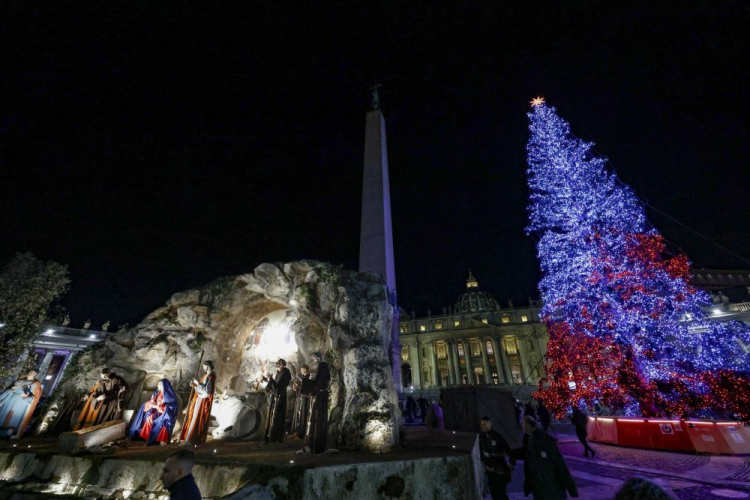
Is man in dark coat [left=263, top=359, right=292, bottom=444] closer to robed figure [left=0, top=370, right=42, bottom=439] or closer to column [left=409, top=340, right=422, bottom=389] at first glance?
robed figure [left=0, top=370, right=42, bottom=439]

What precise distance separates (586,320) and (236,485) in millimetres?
14751

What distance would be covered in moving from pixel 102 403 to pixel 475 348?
7218cm

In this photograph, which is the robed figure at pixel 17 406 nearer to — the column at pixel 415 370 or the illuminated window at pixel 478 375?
the column at pixel 415 370

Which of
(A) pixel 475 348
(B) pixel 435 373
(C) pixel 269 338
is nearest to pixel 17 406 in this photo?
(C) pixel 269 338

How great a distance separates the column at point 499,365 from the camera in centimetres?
6719

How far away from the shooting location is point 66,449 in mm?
7086

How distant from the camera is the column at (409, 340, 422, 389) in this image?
2771 inches

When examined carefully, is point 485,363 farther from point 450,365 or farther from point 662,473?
point 662,473

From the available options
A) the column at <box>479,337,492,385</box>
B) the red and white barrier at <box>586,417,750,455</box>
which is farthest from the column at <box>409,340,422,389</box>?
the red and white barrier at <box>586,417,750,455</box>

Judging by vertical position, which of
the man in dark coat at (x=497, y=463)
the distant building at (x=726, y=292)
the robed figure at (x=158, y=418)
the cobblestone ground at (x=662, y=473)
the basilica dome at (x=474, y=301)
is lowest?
the cobblestone ground at (x=662, y=473)

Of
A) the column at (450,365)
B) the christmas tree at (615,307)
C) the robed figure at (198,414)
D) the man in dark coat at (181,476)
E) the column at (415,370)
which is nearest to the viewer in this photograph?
the man in dark coat at (181,476)

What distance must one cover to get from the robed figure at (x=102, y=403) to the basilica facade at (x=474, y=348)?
62380mm

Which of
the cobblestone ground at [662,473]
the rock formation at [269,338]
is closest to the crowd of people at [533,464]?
the cobblestone ground at [662,473]

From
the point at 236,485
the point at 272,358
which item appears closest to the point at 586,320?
the point at 272,358
